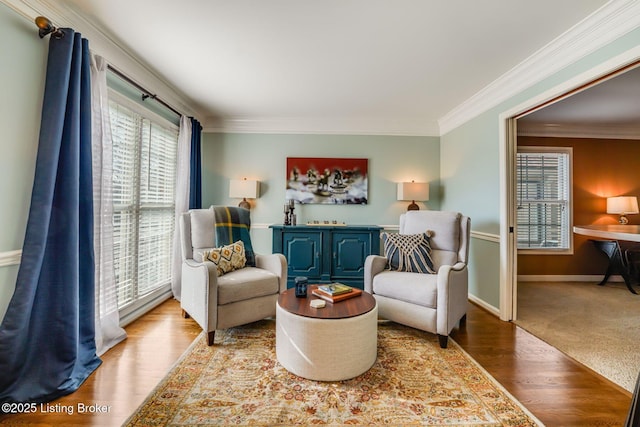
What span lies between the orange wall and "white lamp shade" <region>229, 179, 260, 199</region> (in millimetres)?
4513

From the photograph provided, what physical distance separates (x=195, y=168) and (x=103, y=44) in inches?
65.7

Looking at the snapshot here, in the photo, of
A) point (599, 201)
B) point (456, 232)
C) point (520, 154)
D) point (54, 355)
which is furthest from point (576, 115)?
point (54, 355)

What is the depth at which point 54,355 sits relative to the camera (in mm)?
1677

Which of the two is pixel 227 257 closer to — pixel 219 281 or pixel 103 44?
pixel 219 281

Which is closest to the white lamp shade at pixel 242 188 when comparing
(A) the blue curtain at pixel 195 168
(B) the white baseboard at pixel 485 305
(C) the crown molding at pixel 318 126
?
(A) the blue curtain at pixel 195 168

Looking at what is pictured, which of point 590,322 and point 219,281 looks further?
point 590,322

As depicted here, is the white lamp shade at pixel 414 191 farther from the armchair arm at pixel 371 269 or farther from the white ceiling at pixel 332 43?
the armchair arm at pixel 371 269

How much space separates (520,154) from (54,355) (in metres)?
5.68

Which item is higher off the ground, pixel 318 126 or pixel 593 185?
pixel 318 126

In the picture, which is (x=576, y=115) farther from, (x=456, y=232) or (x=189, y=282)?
(x=189, y=282)

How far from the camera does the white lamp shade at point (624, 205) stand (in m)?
3.96

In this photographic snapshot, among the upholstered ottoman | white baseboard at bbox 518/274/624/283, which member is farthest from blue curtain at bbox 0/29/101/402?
white baseboard at bbox 518/274/624/283

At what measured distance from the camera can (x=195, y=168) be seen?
3664 mm

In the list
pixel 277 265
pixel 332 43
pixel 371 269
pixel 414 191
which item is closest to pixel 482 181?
pixel 414 191
